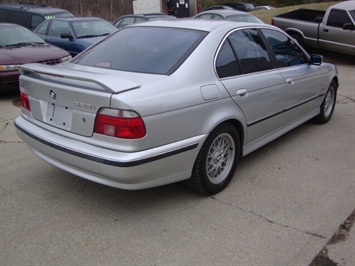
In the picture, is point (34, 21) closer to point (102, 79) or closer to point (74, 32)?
point (74, 32)

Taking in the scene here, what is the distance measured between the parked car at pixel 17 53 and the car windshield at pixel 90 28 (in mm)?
1288

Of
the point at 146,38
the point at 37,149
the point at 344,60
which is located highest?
the point at 146,38

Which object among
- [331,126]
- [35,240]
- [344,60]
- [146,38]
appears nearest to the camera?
[35,240]

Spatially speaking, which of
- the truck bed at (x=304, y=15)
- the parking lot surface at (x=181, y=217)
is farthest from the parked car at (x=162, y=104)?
the truck bed at (x=304, y=15)

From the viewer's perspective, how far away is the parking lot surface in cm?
271

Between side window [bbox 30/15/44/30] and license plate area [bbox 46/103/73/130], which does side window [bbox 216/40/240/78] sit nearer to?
license plate area [bbox 46/103/73/130]

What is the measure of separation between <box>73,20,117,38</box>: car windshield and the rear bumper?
21.9 ft

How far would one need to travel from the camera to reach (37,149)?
3408 millimetres

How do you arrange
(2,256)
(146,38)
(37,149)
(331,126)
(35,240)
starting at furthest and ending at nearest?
(331,126)
(146,38)
(37,149)
(35,240)
(2,256)

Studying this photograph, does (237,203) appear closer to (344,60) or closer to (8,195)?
(8,195)

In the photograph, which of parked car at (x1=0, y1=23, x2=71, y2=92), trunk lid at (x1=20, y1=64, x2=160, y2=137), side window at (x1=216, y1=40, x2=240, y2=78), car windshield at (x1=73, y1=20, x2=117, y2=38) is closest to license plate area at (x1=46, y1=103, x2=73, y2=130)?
trunk lid at (x1=20, y1=64, x2=160, y2=137)

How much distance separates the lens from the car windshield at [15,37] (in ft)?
25.9

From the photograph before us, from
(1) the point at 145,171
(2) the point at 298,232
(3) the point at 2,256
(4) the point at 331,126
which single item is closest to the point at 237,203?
(2) the point at 298,232

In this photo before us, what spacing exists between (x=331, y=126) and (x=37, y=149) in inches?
170
